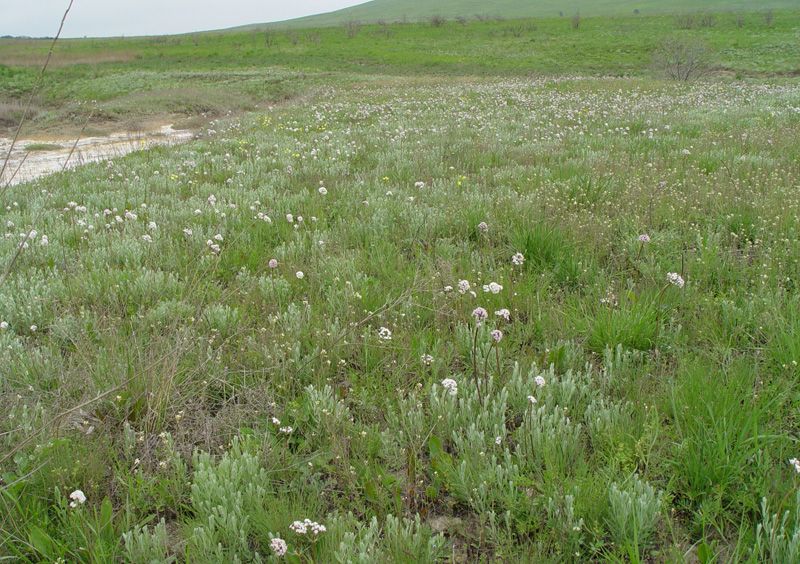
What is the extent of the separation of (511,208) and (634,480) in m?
4.03

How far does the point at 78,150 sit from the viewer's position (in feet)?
45.0

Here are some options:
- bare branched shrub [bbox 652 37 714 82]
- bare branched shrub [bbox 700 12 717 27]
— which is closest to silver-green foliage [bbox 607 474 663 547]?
bare branched shrub [bbox 652 37 714 82]

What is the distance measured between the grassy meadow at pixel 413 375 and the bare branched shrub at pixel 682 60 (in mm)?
26494

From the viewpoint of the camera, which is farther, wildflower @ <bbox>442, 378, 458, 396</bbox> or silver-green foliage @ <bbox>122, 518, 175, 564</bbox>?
wildflower @ <bbox>442, 378, 458, 396</bbox>

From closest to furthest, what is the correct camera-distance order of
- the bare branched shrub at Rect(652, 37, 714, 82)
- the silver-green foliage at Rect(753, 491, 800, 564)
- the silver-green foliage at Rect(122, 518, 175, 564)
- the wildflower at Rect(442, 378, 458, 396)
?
the silver-green foliage at Rect(753, 491, 800, 564) → the silver-green foliage at Rect(122, 518, 175, 564) → the wildflower at Rect(442, 378, 458, 396) → the bare branched shrub at Rect(652, 37, 714, 82)

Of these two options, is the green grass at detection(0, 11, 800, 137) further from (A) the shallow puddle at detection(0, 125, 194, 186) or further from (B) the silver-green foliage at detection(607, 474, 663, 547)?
(B) the silver-green foliage at detection(607, 474, 663, 547)

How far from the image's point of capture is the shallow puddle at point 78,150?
1200cm

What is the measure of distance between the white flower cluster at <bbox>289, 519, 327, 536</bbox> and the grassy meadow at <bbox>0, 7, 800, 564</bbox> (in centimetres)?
1

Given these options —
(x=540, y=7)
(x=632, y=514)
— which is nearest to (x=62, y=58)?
(x=632, y=514)

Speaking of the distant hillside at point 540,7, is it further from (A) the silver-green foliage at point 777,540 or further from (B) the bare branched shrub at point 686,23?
(A) the silver-green foliage at point 777,540

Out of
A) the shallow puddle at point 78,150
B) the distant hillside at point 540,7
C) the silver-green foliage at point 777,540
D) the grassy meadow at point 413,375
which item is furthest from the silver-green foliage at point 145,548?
the distant hillside at point 540,7

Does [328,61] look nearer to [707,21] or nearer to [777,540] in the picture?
[707,21]

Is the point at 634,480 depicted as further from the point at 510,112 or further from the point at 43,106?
the point at 43,106

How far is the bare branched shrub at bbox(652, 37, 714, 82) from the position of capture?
28766 millimetres
